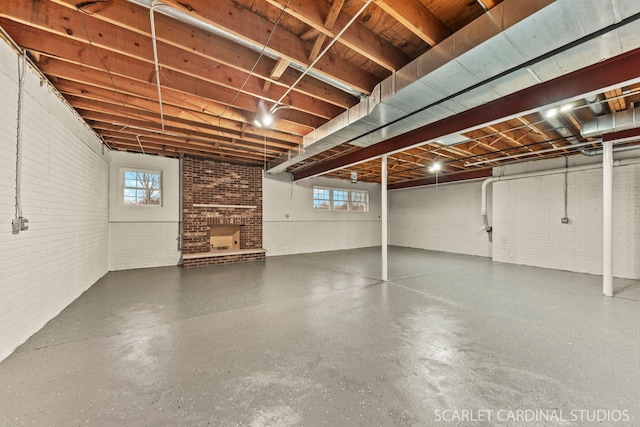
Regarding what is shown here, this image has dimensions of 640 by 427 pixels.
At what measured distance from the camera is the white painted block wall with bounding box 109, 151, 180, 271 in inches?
209

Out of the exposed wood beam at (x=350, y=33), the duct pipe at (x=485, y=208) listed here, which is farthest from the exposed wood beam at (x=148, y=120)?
the duct pipe at (x=485, y=208)

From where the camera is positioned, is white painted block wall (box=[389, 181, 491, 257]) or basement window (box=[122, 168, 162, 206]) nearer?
basement window (box=[122, 168, 162, 206])

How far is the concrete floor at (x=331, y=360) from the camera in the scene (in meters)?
1.45

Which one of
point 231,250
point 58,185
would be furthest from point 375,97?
point 231,250

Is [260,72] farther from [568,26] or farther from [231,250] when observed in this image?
[231,250]

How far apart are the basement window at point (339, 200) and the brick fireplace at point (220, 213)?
2.16m

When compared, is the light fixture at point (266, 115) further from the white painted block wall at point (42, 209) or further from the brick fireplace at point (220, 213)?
the brick fireplace at point (220, 213)

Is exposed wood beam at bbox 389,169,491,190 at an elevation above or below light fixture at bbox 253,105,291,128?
below

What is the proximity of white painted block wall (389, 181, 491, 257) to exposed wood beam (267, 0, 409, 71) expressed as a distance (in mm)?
6586

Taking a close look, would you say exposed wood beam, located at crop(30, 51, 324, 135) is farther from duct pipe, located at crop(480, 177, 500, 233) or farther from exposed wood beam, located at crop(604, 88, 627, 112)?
duct pipe, located at crop(480, 177, 500, 233)

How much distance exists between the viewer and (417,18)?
1810mm

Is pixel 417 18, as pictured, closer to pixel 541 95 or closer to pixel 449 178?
pixel 541 95

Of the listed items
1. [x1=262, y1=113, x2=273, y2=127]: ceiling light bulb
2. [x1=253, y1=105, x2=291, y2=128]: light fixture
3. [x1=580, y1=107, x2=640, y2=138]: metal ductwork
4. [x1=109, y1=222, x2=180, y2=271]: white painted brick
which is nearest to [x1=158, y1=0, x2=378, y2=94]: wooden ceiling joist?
[x1=253, y1=105, x2=291, y2=128]: light fixture

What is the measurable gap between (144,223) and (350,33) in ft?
19.0
